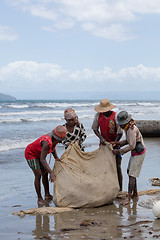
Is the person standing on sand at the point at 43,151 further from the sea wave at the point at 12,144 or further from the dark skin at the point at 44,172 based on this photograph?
the sea wave at the point at 12,144

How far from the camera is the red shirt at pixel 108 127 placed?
5.52 m

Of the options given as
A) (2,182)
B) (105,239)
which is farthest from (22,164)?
(105,239)

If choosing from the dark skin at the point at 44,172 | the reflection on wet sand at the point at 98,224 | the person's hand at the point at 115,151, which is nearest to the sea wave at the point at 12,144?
the dark skin at the point at 44,172

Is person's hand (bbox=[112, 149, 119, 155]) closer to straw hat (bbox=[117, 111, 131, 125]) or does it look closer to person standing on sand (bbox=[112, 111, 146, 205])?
person standing on sand (bbox=[112, 111, 146, 205])

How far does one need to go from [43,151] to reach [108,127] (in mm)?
1122

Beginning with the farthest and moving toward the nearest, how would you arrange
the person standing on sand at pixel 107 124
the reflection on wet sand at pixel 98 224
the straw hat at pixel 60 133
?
the person standing on sand at pixel 107 124 → the straw hat at pixel 60 133 → the reflection on wet sand at pixel 98 224

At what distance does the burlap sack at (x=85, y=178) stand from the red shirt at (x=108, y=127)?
20 cm

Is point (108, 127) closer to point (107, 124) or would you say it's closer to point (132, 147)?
point (107, 124)

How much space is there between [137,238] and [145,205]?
1.41 metres

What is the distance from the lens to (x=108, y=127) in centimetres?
554

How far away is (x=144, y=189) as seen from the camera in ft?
20.2

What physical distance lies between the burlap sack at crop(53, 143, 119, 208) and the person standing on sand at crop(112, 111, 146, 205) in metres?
0.21

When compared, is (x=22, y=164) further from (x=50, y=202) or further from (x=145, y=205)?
(x=145, y=205)


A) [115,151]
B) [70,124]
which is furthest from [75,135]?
[115,151]
